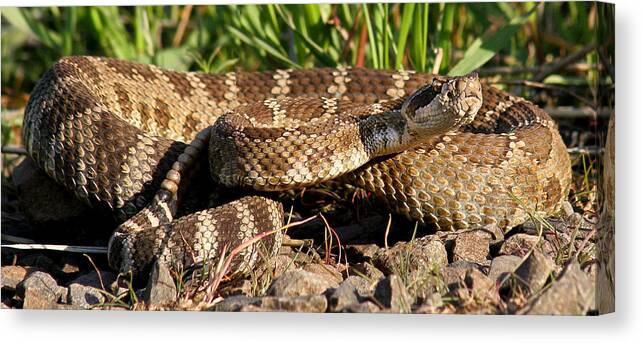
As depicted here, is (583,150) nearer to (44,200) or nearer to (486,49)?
(486,49)

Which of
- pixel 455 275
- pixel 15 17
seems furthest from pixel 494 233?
pixel 15 17

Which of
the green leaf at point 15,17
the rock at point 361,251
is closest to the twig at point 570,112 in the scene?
the rock at point 361,251

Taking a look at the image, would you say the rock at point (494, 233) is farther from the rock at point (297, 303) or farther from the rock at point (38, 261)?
the rock at point (38, 261)

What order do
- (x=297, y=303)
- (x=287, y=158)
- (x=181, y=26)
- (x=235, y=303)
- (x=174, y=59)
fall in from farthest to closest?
(x=181, y=26), (x=174, y=59), (x=287, y=158), (x=235, y=303), (x=297, y=303)

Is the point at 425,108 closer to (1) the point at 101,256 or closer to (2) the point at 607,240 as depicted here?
(2) the point at 607,240

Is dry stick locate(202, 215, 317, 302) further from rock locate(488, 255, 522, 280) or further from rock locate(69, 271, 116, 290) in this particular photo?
rock locate(488, 255, 522, 280)

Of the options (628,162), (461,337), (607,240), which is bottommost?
(461,337)

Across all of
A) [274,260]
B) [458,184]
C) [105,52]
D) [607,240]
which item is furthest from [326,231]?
[105,52]
